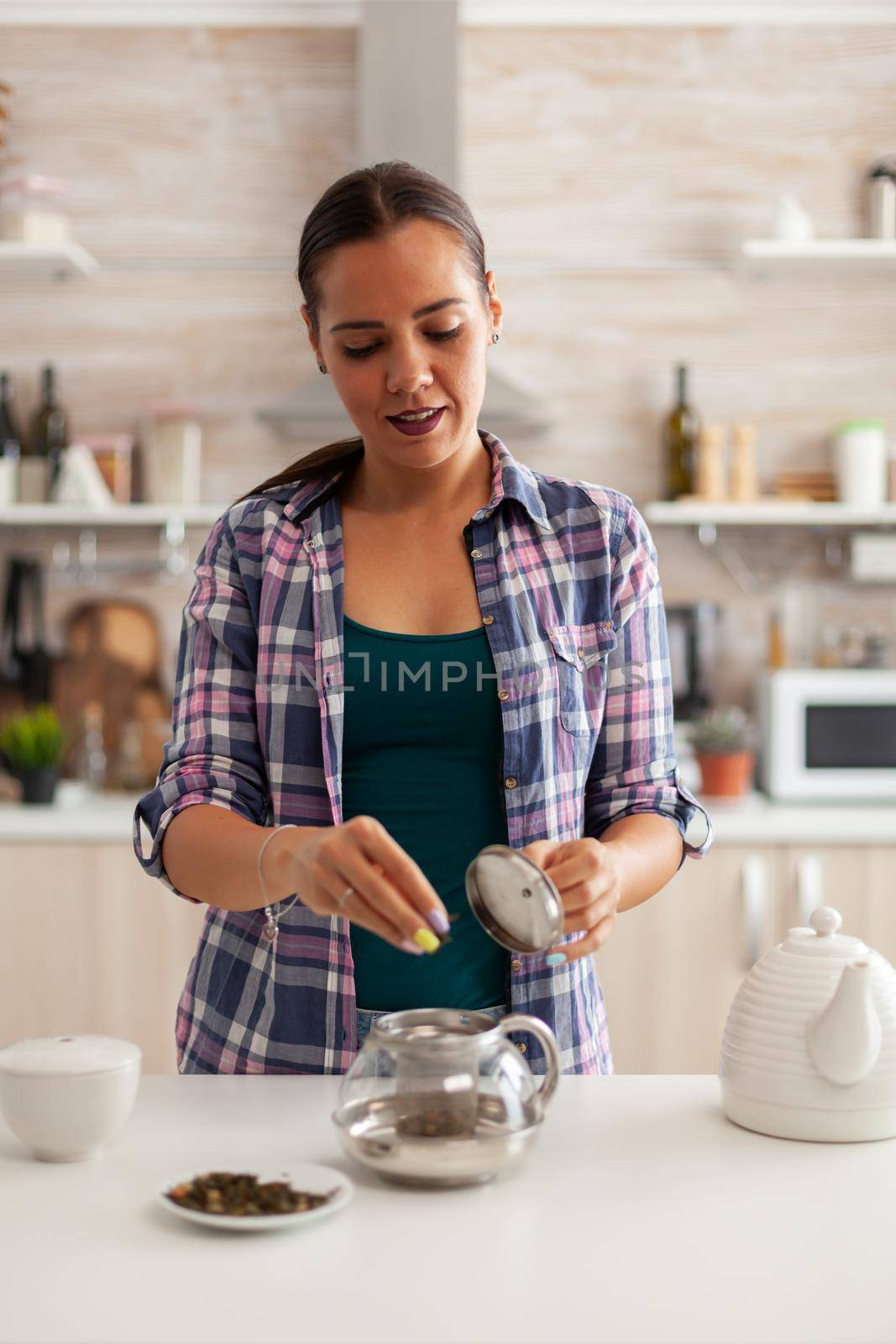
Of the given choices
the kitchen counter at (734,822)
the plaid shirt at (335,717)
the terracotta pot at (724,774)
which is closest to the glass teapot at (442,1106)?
the plaid shirt at (335,717)

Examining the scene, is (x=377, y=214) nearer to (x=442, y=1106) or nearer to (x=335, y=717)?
(x=335, y=717)

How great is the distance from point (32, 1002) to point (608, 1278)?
2.31 metres

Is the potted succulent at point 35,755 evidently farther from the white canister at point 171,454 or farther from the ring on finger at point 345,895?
the ring on finger at point 345,895

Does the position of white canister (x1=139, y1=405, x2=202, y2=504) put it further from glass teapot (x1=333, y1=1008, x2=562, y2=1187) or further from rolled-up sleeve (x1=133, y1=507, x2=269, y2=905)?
glass teapot (x1=333, y1=1008, x2=562, y2=1187)

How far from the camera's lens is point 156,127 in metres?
3.42

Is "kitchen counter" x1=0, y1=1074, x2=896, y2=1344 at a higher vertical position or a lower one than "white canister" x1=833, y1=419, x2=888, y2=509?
lower

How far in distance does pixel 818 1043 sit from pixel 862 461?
2482mm

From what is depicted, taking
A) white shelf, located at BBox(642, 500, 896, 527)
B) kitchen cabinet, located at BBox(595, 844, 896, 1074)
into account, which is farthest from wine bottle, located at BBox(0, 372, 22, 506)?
kitchen cabinet, located at BBox(595, 844, 896, 1074)

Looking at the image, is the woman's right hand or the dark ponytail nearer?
the woman's right hand

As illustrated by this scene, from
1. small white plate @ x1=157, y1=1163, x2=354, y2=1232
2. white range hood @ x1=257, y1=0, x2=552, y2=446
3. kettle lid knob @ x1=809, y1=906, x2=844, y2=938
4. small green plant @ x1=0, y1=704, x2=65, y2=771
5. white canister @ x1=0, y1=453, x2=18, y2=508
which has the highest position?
white range hood @ x1=257, y1=0, x2=552, y2=446

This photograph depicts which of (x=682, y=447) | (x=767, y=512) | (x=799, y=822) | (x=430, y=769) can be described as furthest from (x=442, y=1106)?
(x=682, y=447)

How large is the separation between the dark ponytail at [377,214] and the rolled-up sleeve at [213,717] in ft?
0.90

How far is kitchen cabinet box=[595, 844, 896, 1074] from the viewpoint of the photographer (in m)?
2.83

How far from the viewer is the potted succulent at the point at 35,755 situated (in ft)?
10.2
